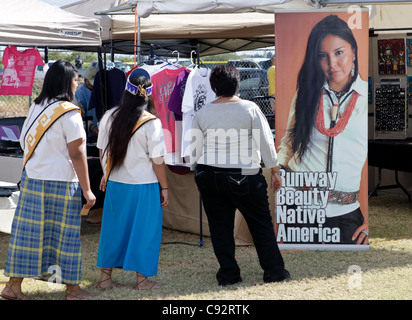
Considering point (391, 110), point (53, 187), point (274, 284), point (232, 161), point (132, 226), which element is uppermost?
point (391, 110)

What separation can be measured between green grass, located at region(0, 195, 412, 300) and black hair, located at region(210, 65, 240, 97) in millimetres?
1528

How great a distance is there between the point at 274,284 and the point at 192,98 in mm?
2104

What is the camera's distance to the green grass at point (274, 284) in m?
4.67

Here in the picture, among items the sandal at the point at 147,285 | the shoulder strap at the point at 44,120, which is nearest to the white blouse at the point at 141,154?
the shoulder strap at the point at 44,120

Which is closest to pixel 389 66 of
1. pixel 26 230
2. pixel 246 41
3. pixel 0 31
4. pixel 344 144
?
pixel 344 144

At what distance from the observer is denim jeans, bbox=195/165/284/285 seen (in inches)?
183

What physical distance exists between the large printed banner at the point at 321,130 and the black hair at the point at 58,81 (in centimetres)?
228

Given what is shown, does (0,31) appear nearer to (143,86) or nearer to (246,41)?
(143,86)

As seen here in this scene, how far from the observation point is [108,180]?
15.5 feet

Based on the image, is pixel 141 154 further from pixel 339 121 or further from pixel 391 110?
pixel 391 110

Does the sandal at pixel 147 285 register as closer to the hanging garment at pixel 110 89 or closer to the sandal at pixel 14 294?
the sandal at pixel 14 294

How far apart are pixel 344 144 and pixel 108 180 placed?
2416mm

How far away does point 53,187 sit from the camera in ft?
14.3

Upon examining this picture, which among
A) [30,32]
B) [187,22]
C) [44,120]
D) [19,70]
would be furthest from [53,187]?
[187,22]
